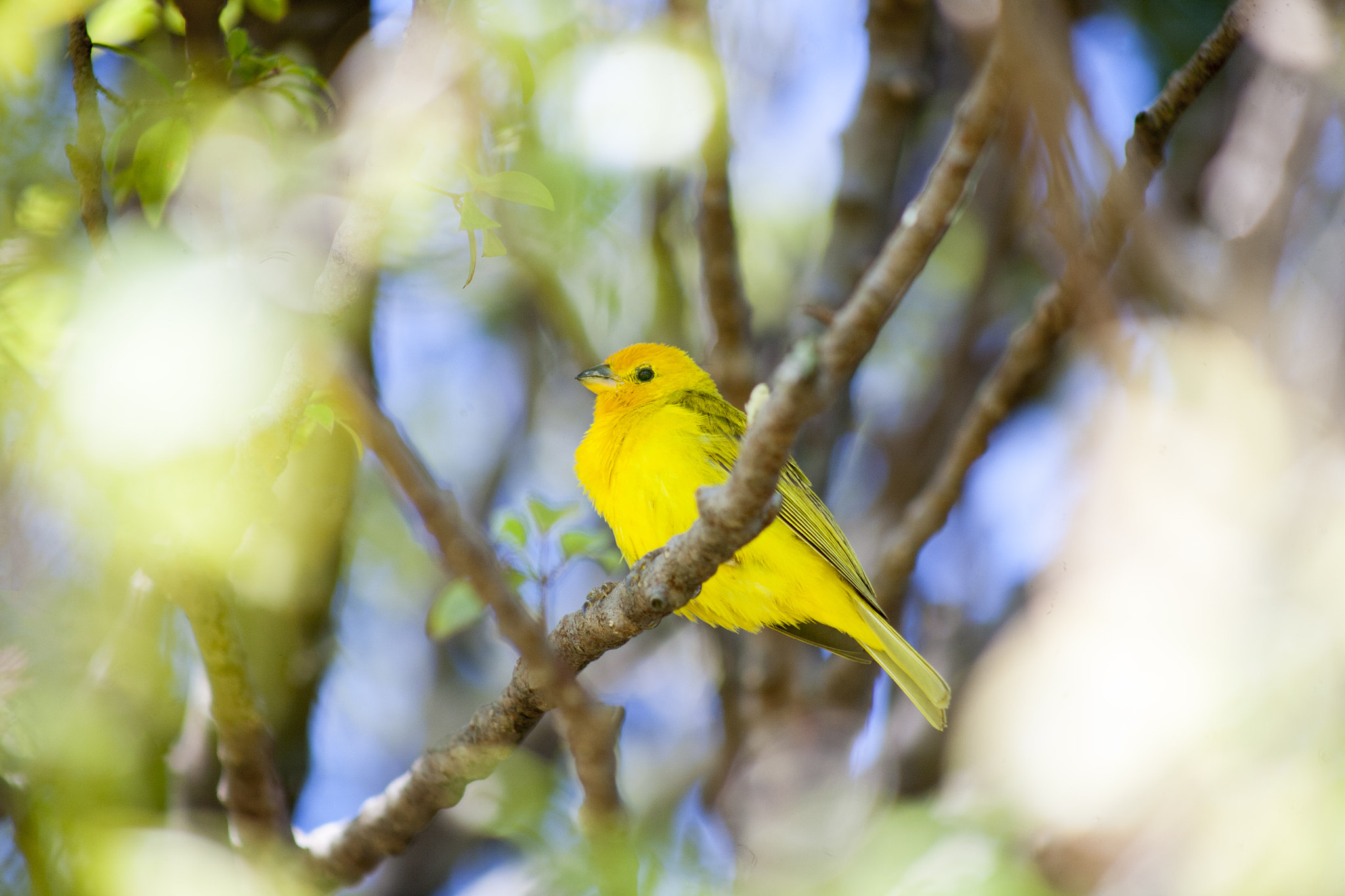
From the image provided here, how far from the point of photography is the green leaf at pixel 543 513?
9.55 feet

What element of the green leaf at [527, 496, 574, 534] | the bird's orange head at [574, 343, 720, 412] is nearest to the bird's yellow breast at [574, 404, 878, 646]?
the bird's orange head at [574, 343, 720, 412]

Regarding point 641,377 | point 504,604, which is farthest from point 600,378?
point 504,604

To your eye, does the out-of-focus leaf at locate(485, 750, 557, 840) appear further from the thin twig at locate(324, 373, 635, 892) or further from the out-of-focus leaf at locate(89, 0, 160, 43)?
the out-of-focus leaf at locate(89, 0, 160, 43)

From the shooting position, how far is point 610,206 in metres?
4.45

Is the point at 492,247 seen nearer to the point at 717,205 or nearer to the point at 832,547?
the point at 717,205

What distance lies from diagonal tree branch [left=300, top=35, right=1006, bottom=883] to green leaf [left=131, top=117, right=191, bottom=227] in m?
1.65

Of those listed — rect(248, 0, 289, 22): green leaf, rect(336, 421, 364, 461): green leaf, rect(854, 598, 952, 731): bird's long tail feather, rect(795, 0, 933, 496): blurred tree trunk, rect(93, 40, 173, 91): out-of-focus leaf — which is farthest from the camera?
rect(795, 0, 933, 496): blurred tree trunk

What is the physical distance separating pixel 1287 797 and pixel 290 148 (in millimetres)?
3680

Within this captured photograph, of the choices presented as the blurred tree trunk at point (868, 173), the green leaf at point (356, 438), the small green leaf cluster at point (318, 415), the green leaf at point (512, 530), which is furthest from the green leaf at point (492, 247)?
the blurred tree trunk at point (868, 173)

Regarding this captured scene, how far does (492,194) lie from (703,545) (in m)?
1.00

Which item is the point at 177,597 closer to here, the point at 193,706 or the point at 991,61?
the point at 193,706

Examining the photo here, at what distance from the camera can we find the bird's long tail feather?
12.5 ft

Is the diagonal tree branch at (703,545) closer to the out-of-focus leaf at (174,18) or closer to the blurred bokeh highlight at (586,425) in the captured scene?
the blurred bokeh highlight at (586,425)

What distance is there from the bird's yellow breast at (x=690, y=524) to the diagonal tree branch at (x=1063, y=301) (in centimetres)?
54
